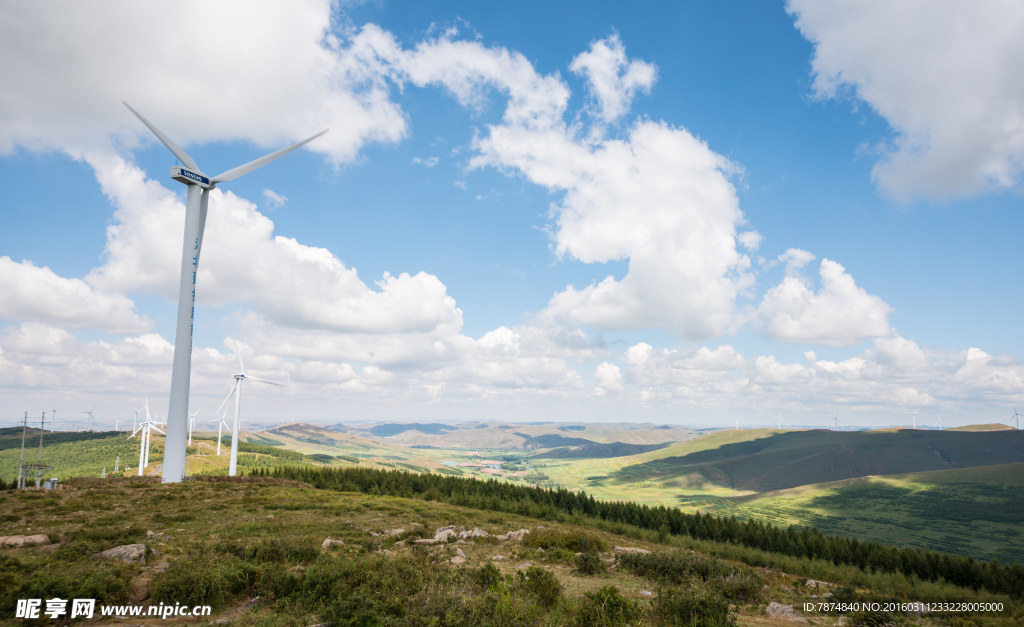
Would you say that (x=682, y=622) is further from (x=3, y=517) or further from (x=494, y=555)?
(x=3, y=517)

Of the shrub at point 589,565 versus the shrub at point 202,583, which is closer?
the shrub at point 202,583

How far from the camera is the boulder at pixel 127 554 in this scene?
19406 mm

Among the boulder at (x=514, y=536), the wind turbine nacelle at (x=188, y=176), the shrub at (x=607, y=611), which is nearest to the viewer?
the shrub at (x=607, y=611)

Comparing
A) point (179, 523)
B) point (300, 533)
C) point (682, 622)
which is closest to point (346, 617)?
point (682, 622)

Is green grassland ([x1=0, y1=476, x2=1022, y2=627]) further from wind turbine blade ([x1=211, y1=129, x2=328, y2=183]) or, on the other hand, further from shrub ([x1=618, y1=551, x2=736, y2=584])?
wind turbine blade ([x1=211, y1=129, x2=328, y2=183])

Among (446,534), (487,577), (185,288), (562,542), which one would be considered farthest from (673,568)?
(185,288)

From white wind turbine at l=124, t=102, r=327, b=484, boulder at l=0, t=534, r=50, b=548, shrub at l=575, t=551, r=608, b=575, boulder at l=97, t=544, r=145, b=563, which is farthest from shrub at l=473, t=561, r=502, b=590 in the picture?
white wind turbine at l=124, t=102, r=327, b=484

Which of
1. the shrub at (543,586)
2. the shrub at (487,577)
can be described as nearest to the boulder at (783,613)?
the shrub at (543,586)

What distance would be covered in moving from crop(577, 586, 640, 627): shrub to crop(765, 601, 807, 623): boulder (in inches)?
326

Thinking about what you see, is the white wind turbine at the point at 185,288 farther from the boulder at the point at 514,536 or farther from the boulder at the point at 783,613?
the boulder at the point at 783,613

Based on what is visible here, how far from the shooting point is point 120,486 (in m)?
54.0

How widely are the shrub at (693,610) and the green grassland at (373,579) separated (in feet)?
0.16

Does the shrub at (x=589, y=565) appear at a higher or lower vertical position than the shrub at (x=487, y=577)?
lower

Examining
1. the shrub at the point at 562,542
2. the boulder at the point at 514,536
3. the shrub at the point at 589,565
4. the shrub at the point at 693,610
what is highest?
the shrub at the point at 693,610
